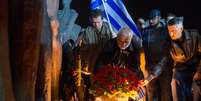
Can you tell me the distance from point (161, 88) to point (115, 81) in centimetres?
187

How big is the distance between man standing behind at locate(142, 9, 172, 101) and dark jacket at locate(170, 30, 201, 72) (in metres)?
0.24

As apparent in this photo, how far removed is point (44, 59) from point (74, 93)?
11.3ft

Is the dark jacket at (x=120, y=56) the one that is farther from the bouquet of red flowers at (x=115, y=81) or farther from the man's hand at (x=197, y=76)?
the man's hand at (x=197, y=76)

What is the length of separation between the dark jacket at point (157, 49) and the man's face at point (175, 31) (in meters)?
0.39

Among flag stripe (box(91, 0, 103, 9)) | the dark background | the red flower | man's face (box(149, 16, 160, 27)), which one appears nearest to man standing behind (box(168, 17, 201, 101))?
man's face (box(149, 16, 160, 27))

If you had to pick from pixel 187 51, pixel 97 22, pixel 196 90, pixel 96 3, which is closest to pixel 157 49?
pixel 187 51

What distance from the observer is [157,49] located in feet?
34.0

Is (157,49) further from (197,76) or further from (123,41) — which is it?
(123,41)

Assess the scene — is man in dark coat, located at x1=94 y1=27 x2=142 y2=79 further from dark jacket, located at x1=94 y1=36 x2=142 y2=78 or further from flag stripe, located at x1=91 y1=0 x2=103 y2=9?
flag stripe, located at x1=91 y1=0 x2=103 y2=9

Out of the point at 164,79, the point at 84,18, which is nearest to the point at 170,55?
the point at 164,79

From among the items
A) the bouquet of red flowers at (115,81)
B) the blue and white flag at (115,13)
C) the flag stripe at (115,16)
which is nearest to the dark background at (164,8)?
the blue and white flag at (115,13)

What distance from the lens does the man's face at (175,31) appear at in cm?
978

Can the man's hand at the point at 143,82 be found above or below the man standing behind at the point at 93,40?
below

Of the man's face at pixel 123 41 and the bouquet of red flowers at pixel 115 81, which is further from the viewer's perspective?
the man's face at pixel 123 41
